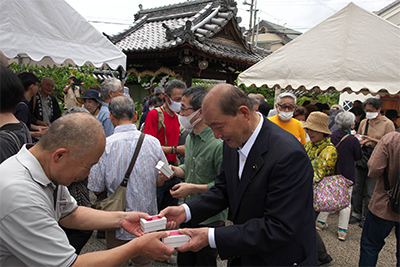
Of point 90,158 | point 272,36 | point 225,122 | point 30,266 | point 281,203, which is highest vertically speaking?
point 272,36

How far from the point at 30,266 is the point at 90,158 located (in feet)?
1.91

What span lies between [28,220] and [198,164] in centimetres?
173

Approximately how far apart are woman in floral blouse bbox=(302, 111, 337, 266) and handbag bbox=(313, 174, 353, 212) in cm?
10

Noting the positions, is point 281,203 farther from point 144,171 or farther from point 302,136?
point 302,136

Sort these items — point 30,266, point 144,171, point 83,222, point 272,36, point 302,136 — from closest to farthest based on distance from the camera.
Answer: point 30,266
point 83,222
point 144,171
point 302,136
point 272,36

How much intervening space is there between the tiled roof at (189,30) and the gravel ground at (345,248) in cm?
552

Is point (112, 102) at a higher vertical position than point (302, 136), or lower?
higher

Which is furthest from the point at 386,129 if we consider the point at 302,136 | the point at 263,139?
the point at 263,139

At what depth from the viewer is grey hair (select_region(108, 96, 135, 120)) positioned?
9.02 ft

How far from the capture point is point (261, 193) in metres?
1.63

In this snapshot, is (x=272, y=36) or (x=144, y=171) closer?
(x=144, y=171)

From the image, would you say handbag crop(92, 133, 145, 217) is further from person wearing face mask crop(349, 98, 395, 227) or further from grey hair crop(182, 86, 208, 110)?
person wearing face mask crop(349, 98, 395, 227)

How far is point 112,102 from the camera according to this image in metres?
2.80

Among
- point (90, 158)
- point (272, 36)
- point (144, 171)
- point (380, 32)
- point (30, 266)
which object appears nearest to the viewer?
point (30, 266)
